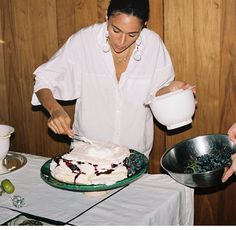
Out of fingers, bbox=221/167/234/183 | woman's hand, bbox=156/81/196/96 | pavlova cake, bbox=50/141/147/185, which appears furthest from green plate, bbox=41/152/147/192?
woman's hand, bbox=156/81/196/96

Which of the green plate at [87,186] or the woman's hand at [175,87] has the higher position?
the woman's hand at [175,87]

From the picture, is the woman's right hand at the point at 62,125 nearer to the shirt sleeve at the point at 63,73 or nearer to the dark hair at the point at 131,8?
the shirt sleeve at the point at 63,73

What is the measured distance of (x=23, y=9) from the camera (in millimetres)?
3195

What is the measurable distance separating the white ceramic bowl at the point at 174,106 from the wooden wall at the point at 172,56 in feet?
2.38

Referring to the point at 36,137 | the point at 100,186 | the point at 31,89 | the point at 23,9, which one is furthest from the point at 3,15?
the point at 100,186

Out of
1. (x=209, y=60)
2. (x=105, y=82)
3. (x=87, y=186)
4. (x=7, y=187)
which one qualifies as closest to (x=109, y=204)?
(x=87, y=186)

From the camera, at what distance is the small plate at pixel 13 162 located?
1.92m

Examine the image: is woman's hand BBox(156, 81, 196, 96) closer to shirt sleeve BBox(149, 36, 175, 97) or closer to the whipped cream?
shirt sleeve BBox(149, 36, 175, 97)

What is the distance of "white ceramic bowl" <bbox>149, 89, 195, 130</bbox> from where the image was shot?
6.09 feet

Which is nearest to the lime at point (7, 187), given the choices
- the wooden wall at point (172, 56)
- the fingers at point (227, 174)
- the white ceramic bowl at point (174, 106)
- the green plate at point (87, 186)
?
the green plate at point (87, 186)

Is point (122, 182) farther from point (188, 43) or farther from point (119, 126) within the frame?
point (188, 43)
